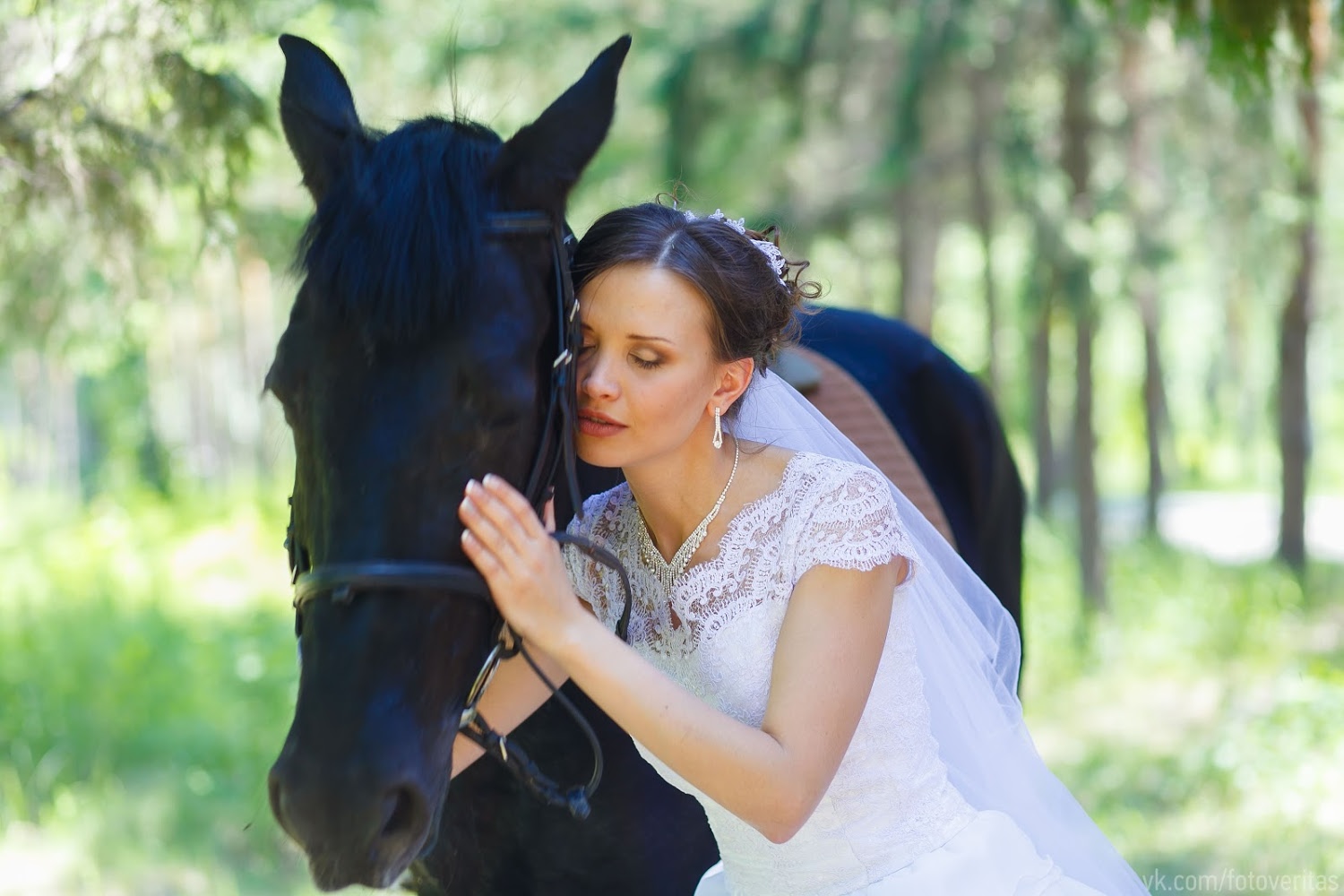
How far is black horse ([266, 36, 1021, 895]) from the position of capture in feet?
5.23

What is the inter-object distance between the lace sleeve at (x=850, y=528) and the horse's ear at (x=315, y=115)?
93 cm

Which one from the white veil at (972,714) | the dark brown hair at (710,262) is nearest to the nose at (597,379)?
the dark brown hair at (710,262)

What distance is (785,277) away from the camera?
7.39 feet

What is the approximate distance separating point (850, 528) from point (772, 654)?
248 millimetres

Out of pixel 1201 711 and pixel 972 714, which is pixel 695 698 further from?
pixel 1201 711

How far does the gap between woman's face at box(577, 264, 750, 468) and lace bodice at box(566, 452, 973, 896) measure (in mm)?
254

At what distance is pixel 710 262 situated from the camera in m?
2.00

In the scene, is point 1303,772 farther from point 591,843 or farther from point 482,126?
point 482,126

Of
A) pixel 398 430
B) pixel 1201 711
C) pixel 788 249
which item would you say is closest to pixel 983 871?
pixel 398 430

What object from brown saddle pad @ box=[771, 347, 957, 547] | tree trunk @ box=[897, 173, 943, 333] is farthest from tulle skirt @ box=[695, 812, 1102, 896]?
tree trunk @ box=[897, 173, 943, 333]

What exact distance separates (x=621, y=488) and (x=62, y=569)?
8.98m

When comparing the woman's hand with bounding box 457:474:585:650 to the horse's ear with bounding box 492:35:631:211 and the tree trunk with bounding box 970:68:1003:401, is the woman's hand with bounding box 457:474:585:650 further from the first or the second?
the tree trunk with bounding box 970:68:1003:401

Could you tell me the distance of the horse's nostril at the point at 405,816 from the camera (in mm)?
1613

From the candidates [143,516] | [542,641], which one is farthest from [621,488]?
[143,516]
